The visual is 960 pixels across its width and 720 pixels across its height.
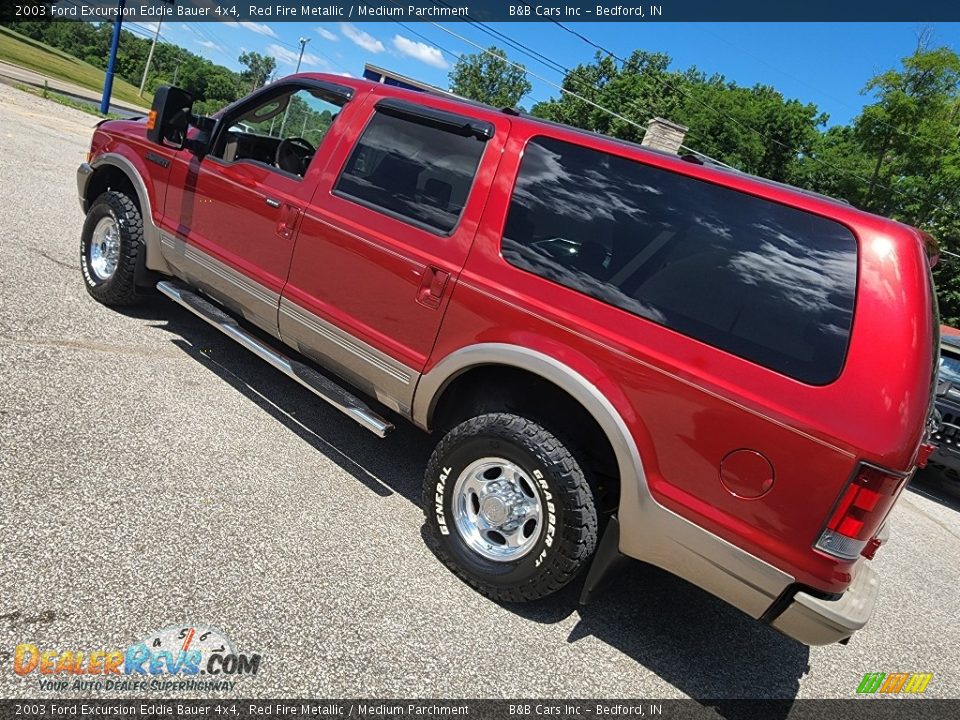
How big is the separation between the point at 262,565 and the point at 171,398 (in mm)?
1687

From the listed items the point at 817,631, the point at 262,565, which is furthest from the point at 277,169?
the point at 817,631

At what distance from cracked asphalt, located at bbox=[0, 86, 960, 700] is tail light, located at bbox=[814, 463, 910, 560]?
3.26 ft

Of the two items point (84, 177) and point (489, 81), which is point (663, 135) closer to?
point (84, 177)

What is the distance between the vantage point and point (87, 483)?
3084mm

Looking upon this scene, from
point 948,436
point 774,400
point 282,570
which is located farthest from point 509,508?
point 948,436

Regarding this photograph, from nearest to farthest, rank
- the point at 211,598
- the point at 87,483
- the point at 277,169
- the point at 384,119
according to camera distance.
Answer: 1. the point at 211,598
2. the point at 87,483
3. the point at 384,119
4. the point at 277,169

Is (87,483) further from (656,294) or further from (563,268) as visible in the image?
(656,294)

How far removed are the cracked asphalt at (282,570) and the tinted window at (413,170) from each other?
150cm

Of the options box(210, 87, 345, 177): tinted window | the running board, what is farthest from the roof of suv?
the running board

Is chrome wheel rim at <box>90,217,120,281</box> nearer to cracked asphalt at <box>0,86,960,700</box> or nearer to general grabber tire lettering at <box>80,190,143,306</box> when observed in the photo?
general grabber tire lettering at <box>80,190,143,306</box>

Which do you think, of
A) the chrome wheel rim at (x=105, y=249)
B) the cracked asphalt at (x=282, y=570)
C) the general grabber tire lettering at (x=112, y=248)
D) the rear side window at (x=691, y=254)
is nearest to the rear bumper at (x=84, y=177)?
the general grabber tire lettering at (x=112, y=248)

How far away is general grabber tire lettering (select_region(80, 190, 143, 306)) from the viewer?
480 centimetres

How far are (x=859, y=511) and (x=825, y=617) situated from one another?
1.30ft

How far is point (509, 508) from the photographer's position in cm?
302
